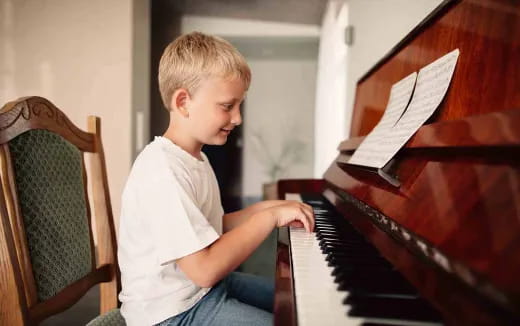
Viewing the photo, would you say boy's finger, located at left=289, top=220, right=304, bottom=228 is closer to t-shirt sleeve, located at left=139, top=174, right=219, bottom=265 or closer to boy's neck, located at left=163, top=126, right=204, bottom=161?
t-shirt sleeve, located at left=139, top=174, right=219, bottom=265

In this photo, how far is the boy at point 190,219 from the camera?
0.75 m

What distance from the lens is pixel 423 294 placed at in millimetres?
424

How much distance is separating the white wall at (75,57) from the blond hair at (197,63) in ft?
7.92

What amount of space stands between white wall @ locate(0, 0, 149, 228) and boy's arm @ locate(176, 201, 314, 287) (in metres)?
2.73

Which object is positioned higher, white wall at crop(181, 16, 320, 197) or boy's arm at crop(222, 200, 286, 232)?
white wall at crop(181, 16, 320, 197)

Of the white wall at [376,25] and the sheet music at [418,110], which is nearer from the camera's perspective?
the sheet music at [418,110]

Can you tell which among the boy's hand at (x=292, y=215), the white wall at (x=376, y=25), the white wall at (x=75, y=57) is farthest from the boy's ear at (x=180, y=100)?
the white wall at (x=75, y=57)

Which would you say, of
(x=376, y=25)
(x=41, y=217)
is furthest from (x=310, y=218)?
(x=376, y=25)

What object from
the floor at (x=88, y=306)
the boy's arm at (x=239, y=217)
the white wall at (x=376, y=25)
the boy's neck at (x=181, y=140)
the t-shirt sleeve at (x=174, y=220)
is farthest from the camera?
the floor at (x=88, y=306)

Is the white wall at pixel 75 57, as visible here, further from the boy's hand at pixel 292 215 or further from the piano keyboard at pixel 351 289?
the piano keyboard at pixel 351 289

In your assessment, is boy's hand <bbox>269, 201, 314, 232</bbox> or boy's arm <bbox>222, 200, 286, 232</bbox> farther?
boy's arm <bbox>222, 200, 286, 232</bbox>

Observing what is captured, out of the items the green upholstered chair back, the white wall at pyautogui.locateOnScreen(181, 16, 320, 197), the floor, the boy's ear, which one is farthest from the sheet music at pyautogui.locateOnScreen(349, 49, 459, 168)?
the white wall at pyautogui.locateOnScreen(181, 16, 320, 197)

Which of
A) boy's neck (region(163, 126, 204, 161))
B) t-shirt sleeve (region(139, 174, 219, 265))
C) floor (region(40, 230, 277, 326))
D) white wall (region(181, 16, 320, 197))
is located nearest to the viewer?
t-shirt sleeve (region(139, 174, 219, 265))

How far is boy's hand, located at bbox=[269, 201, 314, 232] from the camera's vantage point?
0.83m
